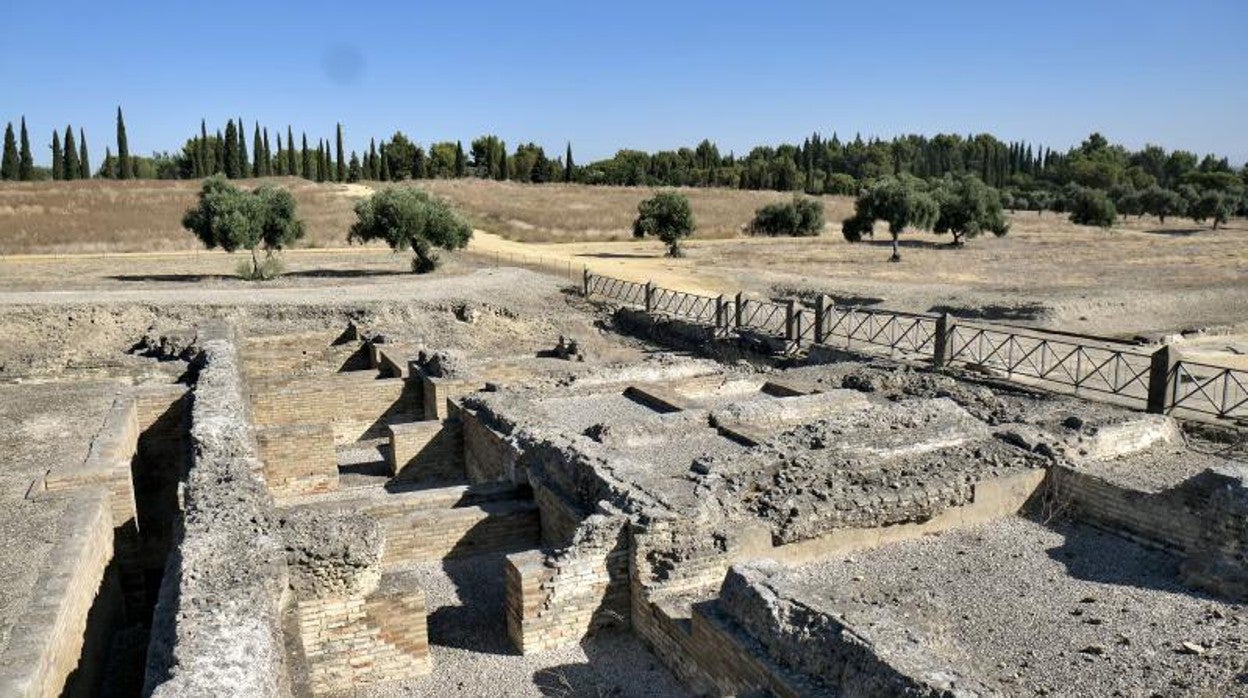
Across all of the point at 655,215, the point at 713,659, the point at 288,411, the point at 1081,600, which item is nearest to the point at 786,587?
the point at 713,659

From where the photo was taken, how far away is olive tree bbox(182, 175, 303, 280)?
93.0 ft

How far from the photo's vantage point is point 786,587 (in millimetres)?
6414

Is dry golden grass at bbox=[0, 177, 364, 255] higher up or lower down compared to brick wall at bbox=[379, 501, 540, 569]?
higher up

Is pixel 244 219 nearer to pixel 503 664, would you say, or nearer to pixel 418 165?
pixel 503 664

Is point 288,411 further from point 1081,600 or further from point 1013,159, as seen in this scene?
point 1013,159

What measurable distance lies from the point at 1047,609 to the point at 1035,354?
11.6 m

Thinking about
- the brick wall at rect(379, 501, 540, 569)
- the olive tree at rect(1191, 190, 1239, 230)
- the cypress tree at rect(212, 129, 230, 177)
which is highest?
Answer: the cypress tree at rect(212, 129, 230, 177)

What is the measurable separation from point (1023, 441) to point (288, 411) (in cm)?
1042

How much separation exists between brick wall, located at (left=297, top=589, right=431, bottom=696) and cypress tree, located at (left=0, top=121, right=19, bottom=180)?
64.7 m

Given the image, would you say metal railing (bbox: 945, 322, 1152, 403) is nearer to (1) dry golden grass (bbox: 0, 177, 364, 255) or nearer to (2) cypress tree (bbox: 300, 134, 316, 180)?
(1) dry golden grass (bbox: 0, 177, 364, 255)

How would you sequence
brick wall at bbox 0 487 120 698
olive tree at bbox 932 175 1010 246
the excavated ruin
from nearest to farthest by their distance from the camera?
brick wall at bbox 0 487 120 698 < the excavated ruin < olive tree at bbox 932 175 1010 246

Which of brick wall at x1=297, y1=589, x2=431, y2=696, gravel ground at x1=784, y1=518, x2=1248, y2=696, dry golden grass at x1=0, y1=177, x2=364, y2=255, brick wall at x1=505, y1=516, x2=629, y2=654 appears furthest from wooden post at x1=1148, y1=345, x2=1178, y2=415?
dry golden grass at x1=0, y1=177, x2=364, y2=255

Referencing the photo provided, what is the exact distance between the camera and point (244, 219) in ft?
93.2

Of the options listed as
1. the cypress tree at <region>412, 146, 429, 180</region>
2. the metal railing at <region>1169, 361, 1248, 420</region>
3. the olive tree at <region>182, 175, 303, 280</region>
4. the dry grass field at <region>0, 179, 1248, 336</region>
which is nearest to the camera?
the metal railing at <region>1169, 361, 1248, 420</region>
